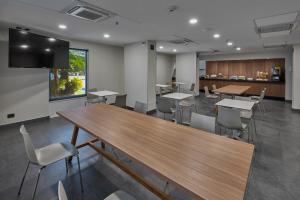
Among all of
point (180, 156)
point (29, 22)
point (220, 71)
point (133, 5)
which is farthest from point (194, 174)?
point (220, 71)

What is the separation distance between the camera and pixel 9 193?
6.88 ft

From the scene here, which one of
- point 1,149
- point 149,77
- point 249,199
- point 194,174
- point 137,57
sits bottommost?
point 249,199

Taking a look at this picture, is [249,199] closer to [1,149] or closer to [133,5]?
[133,5]

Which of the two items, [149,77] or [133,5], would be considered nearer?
[133,5]

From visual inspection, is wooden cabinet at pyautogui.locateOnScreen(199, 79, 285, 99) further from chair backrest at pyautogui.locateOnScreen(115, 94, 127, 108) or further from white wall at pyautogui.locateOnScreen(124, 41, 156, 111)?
chair backrest at pyautogui.locateOnScreen(115, 94, 127, 108)

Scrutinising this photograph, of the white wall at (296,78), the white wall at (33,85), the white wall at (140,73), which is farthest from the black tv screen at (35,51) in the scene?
the white wall at (296,78)

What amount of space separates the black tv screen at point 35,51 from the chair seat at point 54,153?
2.74 meters

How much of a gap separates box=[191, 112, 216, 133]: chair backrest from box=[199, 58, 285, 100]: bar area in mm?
8933

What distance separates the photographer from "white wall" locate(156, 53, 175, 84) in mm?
10445

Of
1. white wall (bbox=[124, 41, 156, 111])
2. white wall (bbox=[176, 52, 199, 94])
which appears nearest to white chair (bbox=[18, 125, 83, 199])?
white wall (bbox=[124, 41, 156, 111])

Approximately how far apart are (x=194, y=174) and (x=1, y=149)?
3801 mm

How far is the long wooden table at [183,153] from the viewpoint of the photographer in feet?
3.37

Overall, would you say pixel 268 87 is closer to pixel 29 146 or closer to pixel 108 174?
pixel 108 174

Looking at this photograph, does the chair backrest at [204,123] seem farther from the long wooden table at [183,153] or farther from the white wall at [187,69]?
the white wall at [187,69]
